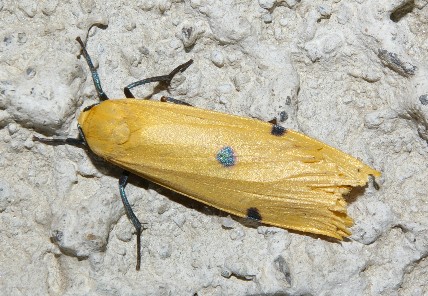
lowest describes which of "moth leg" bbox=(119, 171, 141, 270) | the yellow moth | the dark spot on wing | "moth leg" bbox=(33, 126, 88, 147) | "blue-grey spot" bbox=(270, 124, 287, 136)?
"moth leg" bbox=(119, 171, 141, 270)

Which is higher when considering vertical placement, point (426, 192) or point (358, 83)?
point (358, 83)

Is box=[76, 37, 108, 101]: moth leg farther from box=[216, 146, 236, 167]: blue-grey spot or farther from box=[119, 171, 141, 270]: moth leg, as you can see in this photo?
box=[216, 146, 236, 167]: blue-grey spot

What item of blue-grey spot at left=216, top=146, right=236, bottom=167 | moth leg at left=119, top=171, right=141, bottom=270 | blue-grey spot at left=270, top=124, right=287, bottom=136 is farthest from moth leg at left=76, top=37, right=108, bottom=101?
blue-grey spot at left=270, top=124, right=287, bottom=136

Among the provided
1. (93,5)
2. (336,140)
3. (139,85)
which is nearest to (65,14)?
(93,5)

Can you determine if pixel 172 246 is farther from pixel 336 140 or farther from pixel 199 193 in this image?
pixel 336 140

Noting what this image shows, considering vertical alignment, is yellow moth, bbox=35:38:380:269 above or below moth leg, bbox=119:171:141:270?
above

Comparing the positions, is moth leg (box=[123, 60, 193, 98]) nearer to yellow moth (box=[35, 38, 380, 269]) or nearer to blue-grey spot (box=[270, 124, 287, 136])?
yellow moth (box=[35, 38, 380, 269])
